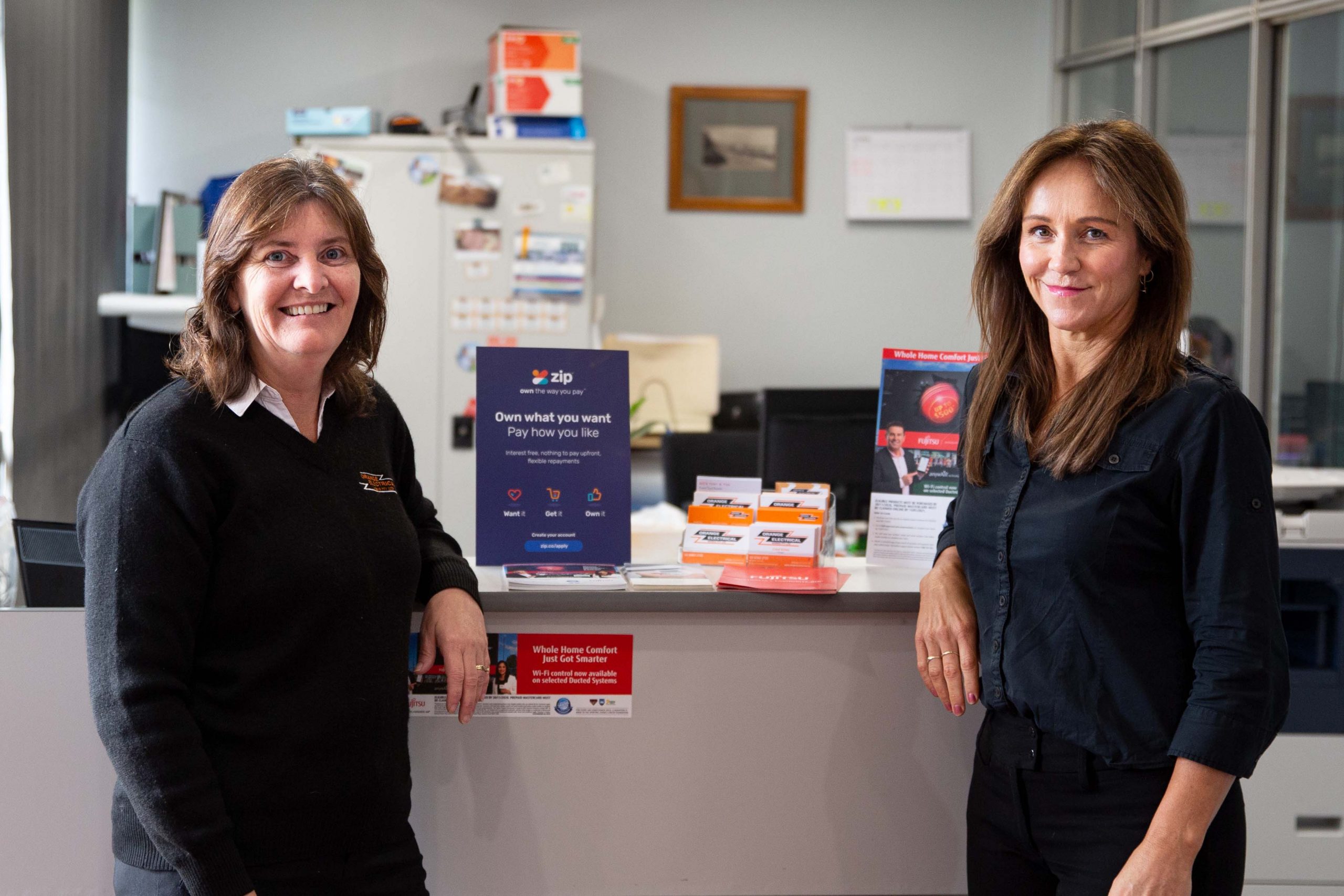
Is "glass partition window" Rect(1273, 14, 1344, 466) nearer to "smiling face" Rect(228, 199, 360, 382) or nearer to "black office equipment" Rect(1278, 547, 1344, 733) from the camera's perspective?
"black office equipment" Rect(1278, 547, 1344, 733)

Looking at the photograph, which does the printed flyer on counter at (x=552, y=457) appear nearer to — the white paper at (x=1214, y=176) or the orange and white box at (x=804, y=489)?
the orange and white box at (x=804, y=489)

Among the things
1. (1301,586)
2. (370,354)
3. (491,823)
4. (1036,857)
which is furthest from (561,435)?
(1301,586)

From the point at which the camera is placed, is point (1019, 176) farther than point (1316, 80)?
No

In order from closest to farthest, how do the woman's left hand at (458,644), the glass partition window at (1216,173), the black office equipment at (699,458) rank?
the woman's left hand at (458,644) → the black office equipment at (699,458) → the glass partition window at (1216,173)

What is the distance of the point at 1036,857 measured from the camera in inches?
52.7

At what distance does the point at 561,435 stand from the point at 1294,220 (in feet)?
11.0

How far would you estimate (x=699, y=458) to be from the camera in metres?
3.86

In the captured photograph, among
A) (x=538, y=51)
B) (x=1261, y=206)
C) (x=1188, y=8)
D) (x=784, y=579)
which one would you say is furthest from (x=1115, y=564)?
(x=1188, y=8)

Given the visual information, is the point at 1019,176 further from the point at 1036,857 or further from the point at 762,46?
the point at 762,46

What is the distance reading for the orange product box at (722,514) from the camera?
1.88m

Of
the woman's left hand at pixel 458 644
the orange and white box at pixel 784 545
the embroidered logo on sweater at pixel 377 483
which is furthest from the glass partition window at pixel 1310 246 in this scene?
the embroidered logo on sweater at pixel 377 483

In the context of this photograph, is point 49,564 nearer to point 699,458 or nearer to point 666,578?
point 666,578

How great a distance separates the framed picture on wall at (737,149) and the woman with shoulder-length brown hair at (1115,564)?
390 cm

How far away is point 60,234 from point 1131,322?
138 inches
